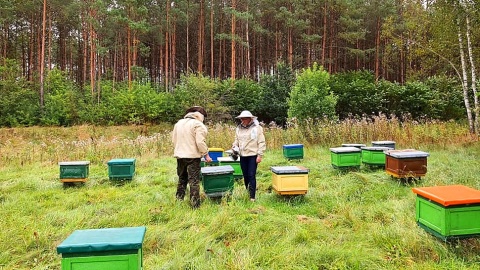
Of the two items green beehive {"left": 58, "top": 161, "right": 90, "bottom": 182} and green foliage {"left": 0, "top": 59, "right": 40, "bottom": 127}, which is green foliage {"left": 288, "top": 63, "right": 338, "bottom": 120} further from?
green foliage {"left": 0, "top": 59, "right": 40, "bottom": 127}

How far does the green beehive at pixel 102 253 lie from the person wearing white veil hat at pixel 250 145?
10.9 ft

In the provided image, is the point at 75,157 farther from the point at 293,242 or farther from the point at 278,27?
the point at 278,27

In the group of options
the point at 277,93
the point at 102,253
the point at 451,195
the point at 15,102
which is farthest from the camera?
the point at 15,102

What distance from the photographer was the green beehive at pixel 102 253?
6.93 feet

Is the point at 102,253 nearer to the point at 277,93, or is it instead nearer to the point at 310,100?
the point at 310,100

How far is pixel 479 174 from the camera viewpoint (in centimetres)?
652

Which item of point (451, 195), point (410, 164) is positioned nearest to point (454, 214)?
point (451, 195)

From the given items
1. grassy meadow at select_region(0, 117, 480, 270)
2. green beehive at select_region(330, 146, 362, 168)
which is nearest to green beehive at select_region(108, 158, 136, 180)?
grassy meadow at select_region(0, 117, 480, 270)

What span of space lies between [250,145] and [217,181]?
2.67 feet

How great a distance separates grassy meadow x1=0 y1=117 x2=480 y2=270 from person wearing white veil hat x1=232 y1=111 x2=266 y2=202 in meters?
0.32

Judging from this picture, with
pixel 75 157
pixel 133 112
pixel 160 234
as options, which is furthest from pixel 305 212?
pixel 133 112

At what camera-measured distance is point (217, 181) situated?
523 centimetres

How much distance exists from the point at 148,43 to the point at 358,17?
18190mm

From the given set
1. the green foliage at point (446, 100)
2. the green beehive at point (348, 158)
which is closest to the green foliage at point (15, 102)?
the green beehive at point (348, 158)
